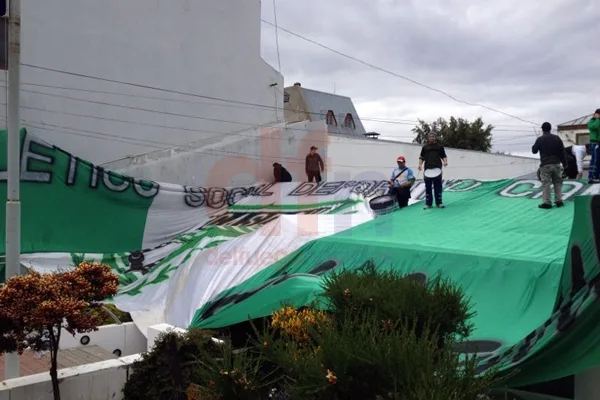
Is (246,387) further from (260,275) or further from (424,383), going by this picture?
(260,275)

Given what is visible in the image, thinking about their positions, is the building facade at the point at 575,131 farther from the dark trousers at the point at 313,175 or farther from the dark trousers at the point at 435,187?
the dark trousers at the point at 435,187

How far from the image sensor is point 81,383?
441 cm

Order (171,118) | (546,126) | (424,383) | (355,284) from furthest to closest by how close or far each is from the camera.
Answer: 1. (171,118)
2. (546,126)
3. (355,284)
4. (424,383)

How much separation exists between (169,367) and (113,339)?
4.02m

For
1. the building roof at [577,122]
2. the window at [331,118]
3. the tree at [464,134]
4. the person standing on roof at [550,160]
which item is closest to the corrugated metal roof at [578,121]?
the building roof at [577,122]

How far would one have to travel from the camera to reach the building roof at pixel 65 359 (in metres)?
6.75

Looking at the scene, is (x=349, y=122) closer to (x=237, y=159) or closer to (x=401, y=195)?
(x=237, y=159)

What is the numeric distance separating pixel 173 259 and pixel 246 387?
8657mm

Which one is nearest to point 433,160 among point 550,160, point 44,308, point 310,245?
point 550,160

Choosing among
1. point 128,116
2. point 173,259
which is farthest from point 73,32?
point 173,259

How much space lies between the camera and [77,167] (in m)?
12.6

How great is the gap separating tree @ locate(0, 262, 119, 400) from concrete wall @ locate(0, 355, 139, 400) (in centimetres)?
15

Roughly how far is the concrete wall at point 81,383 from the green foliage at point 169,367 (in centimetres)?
15

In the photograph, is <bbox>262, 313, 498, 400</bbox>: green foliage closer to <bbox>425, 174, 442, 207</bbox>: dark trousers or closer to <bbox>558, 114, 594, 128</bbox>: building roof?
<bbox>425, 174, 442, 207</bbox>: dark trousers
